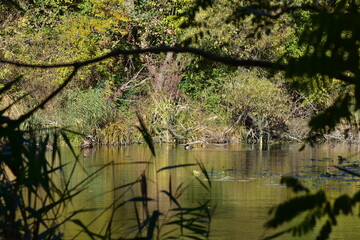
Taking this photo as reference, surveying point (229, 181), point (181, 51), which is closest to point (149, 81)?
point (229, 181)

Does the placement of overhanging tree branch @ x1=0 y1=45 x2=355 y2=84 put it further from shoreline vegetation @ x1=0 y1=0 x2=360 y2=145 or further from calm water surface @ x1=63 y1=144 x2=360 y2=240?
shoreline vegetation @ x1=0 y1=0 x2=360 y2=145

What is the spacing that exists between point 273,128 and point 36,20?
7097mm

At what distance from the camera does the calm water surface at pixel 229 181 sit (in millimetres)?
8523

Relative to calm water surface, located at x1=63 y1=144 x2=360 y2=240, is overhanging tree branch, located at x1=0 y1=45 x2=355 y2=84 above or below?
above

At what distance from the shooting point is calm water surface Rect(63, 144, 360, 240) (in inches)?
336

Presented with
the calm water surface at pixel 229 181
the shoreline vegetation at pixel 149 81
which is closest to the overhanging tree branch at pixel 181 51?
the calm water surface at pixel 229 181

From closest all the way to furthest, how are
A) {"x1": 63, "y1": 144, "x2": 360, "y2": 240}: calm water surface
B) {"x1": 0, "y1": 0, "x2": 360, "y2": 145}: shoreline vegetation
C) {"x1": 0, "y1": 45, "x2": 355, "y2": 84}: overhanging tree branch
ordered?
{"x1": 0, "y1": 45, "x2": 355, "y2": 84}: overhanging tree branch
{"x1": 63, "y1": 144, "x2": 360, "y2": 240}: calm water surface
{"x1": 0, "y1": 0, "x2": 360, "y2": 145}: shoreline vegetation

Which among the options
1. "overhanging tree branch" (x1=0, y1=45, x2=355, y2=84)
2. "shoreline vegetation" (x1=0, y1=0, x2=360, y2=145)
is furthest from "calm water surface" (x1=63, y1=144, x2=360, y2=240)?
"overhanging tree branch" (x1=0, y1=45, x2=355, y2=84)

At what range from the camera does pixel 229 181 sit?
1170 centimetres

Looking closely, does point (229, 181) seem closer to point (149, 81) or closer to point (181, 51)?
point (181, 51)

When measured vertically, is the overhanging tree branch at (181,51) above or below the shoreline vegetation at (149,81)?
below

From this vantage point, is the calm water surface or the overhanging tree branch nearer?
the overhanging tree branch

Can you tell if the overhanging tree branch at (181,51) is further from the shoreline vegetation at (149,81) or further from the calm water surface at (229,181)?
the shoreline vegetation at (149,81)

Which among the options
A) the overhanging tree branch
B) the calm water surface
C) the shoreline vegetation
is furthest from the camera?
the shoreline vegetation
